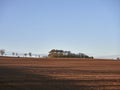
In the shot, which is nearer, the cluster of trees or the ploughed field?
the ploughed field

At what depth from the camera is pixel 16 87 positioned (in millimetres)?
15320

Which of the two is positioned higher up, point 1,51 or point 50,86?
point 1,51

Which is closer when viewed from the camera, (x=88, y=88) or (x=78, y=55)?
(x=88, y=88)

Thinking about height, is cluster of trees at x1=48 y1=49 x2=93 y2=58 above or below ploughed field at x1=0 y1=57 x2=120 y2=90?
above

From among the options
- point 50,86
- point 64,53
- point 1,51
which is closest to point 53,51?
Result: point 64,53

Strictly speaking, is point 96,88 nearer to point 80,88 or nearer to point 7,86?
point 80,88

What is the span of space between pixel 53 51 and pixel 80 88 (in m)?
58.7

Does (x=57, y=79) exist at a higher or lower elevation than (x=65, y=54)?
lower

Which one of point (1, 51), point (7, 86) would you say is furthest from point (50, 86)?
point (1, 51)

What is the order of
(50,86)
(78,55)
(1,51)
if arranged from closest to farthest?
1. (50,86)
2. (78,55)
3. (1,51)

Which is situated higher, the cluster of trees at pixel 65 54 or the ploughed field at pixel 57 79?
the cluster of trees at pixel 65 54

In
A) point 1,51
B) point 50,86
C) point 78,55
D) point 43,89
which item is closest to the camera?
point 43,89

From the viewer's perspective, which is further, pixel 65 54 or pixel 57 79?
pixel 65 54

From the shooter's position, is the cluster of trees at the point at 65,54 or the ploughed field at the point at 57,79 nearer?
the ploughed field at the point at 57,79
